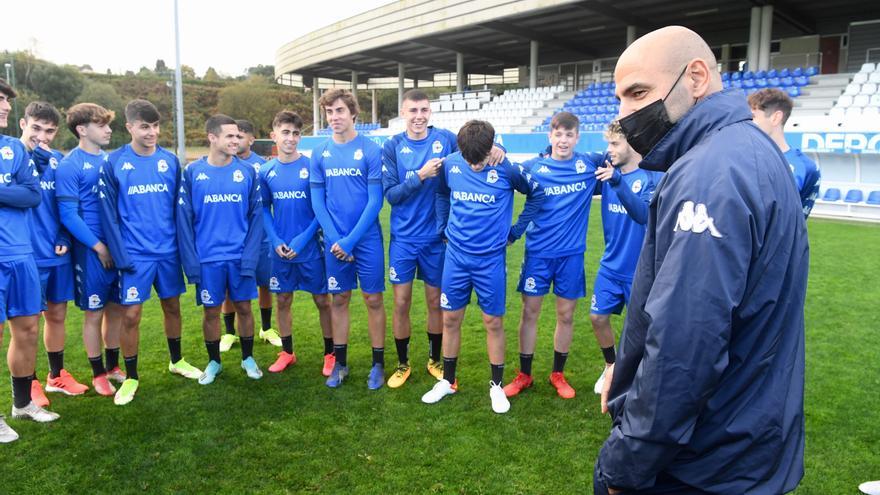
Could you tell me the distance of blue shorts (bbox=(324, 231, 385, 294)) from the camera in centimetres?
470

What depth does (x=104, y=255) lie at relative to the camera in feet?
14.3

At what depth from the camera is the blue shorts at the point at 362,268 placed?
470cm

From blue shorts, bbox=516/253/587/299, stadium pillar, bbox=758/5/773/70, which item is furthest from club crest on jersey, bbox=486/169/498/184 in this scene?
stadium pillar, bbox=758/5/773/70

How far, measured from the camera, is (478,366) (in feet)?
16.5

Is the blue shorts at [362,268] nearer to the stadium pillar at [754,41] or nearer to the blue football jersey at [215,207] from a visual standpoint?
the blue football jersey at [215,207]

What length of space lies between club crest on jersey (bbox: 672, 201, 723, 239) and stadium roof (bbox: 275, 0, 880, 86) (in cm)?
2225

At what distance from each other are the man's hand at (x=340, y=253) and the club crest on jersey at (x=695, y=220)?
3455 millimetres

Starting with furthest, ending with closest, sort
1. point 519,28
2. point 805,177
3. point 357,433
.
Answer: point 519,28 → point 805,177 → point 357,433

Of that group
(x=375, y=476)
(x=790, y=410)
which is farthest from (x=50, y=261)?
(x=790, y=410)

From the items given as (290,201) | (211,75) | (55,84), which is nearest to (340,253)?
(290,201)

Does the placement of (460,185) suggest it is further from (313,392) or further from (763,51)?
(763,51)

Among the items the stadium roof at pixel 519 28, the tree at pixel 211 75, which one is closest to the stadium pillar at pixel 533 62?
the stadium roof at pixel 519 28

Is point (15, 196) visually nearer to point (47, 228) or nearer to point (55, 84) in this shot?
point (47, 228)

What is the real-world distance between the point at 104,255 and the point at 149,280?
35 centimetres
